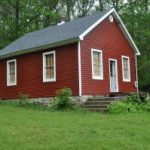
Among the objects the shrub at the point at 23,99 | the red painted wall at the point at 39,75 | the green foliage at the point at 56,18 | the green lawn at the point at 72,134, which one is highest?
the green foliage at the point at 56,18

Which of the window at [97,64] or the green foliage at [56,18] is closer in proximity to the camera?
the window at [97,64]

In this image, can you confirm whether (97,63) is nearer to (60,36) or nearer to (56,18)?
(60,36)

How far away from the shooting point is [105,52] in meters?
23.8

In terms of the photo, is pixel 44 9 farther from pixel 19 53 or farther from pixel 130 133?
pixel 130 133

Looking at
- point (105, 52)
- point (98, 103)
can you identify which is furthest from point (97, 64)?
point (98, 103)

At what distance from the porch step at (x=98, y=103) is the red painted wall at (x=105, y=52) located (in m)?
0.65

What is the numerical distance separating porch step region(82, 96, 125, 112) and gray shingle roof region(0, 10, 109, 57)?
3341 mm

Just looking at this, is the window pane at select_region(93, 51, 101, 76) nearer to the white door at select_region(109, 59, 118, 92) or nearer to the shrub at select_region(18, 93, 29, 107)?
the white door at select_region(109, 59, 118, 92)

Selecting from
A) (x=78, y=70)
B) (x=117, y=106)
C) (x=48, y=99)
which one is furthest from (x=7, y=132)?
(x=48, y=99)

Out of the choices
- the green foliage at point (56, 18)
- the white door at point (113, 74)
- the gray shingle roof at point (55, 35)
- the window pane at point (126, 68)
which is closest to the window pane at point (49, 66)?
the gray shingle roof at point (55, 35)

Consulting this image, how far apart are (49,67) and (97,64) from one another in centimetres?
268

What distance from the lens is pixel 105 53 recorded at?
78.0 feet

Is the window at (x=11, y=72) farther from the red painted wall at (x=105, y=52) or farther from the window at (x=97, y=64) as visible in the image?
the red painted wall at (x=105, y=52)

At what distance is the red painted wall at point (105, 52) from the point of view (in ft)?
71.9
